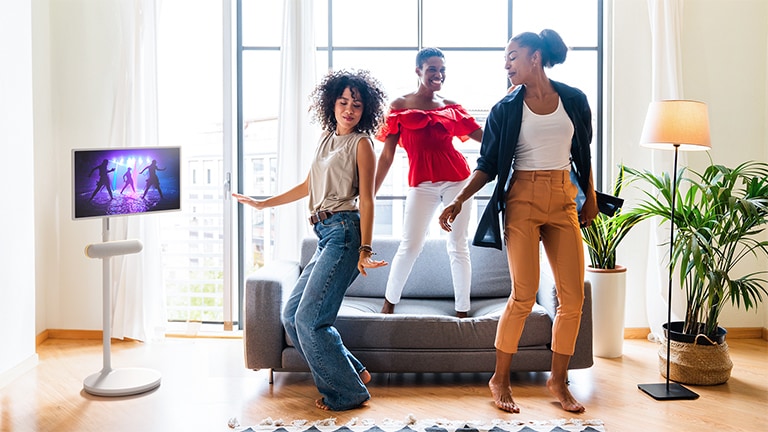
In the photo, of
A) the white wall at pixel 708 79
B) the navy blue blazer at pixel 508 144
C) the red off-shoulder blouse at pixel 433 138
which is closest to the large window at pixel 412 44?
the white wall at pixel 708 79

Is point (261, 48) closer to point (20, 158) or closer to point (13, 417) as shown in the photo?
point (20, 158)

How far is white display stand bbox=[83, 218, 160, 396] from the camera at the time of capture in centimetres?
364

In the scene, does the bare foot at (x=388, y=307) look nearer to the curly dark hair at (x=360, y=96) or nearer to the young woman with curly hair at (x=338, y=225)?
the young woman with curly hair at (x=338, y=225)

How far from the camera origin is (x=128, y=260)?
4750mm

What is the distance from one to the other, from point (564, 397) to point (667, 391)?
0.61m

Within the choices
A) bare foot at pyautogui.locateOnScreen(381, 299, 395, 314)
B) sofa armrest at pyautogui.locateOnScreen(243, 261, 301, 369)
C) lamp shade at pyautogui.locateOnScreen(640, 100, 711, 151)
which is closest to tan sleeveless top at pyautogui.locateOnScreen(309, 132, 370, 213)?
sofa armrest at pyautogui.locateOnScreen(243, 261, 301, 369)

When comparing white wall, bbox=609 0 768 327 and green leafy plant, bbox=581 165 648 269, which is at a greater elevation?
white wall, bbox=609 0 768 327

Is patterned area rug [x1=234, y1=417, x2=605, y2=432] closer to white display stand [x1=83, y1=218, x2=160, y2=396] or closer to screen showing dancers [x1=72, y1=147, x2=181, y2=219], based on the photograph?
white display stand [x1=83, y1=218, x2=160, y2=396]

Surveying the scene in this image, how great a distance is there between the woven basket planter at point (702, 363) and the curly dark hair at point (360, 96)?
6.58ft

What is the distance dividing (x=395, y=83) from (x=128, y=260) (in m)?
2.13

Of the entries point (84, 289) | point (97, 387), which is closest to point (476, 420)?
point (97, 387)

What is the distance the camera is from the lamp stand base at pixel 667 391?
360 centimetres

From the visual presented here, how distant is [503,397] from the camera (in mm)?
3463

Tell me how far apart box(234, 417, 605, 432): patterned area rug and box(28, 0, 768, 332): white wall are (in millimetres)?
1918
